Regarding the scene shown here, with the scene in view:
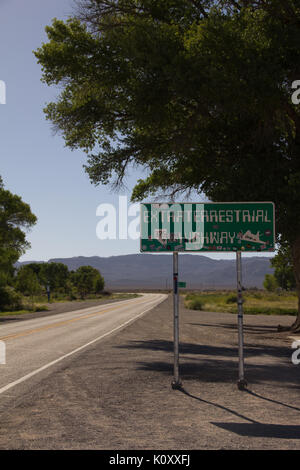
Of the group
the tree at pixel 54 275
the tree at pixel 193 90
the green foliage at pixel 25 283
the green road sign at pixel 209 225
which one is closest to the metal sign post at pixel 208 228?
the green road sign at pixel 209 225

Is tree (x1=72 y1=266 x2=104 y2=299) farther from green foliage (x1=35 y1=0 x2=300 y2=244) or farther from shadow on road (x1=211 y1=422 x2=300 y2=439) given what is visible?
shadow on road (x1=211 y1=422 x2=300 y2=439)

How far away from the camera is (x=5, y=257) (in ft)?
131

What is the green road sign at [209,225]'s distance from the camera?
894 centimetres

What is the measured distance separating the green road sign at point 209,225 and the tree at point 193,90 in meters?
6.87

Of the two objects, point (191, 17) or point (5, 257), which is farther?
point (5, 257)

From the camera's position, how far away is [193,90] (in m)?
15.2

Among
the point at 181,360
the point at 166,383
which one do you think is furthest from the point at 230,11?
the point at 166,383

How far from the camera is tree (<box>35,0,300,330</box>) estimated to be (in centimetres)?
1473

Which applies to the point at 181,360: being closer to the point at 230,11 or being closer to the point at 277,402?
the point at 277,402

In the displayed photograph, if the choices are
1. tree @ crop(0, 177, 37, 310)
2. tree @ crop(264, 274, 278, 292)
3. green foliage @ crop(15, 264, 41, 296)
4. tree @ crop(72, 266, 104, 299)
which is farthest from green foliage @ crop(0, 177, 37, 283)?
tree @ crop(264, 274, 278, 292)

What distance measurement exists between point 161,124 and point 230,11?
4430 millimetres

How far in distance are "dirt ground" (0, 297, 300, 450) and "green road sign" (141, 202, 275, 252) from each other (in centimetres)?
263

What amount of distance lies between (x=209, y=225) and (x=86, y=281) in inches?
5122
